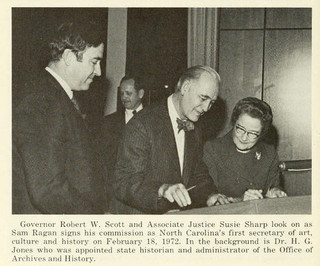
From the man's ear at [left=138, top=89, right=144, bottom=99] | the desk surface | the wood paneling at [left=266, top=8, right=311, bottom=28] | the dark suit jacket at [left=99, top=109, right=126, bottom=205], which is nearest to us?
the desk surface

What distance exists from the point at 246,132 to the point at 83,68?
0.84m

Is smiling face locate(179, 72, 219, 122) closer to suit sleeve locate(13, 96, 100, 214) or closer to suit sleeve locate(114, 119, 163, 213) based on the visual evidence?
suit sleeve locate(114, 119, 163, 213)

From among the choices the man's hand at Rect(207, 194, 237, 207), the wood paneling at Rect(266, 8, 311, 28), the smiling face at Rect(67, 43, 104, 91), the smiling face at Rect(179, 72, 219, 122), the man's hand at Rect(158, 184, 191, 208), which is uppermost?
the wood paneling at Rect(266, 8, 311, 28)

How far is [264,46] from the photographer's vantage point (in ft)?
11.1

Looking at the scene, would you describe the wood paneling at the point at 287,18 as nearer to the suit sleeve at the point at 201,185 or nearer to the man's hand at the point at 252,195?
the suit sleeve at the point at 201,185

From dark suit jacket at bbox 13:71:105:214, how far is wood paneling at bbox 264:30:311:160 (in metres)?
2.08

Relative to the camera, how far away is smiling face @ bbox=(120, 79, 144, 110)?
2.77 meters

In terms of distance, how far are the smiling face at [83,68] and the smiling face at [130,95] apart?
95 cm

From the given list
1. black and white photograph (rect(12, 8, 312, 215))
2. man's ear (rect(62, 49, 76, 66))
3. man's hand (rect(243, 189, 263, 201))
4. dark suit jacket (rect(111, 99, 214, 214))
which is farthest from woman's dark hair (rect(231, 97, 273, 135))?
man's ear (rect(62, 49, 76, 66))

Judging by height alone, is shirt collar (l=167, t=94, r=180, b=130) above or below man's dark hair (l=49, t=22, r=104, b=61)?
below
